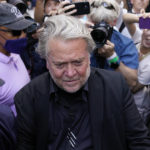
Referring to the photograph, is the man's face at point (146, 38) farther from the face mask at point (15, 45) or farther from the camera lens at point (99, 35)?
the face mask at point (15, 45)

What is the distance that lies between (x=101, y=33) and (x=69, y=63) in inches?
21.1

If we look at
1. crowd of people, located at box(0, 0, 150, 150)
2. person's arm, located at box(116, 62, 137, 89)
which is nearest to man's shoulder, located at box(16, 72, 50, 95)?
crowd of people, located at box(0, 0, 150, 150)

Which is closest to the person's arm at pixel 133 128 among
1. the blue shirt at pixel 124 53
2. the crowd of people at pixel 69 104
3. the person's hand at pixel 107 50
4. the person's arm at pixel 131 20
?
the crowd of people at pixel 69 104

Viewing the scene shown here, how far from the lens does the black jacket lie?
138cm

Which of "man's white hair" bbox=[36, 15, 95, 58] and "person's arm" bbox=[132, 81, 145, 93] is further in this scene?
"person's arm" bbox=[132, 81, 145, 93]

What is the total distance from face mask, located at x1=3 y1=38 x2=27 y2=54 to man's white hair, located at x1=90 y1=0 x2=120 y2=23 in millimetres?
612

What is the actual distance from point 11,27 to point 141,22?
1.08 metres

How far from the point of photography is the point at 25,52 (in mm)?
2135

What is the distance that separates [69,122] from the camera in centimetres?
141

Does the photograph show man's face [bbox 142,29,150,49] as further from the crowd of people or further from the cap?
the cap

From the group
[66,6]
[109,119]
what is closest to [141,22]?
[66,6]

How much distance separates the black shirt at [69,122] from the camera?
140 centimetres

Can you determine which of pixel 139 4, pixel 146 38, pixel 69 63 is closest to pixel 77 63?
pixel 69 63

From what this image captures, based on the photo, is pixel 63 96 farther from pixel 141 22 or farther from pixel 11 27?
pixel 141 22
